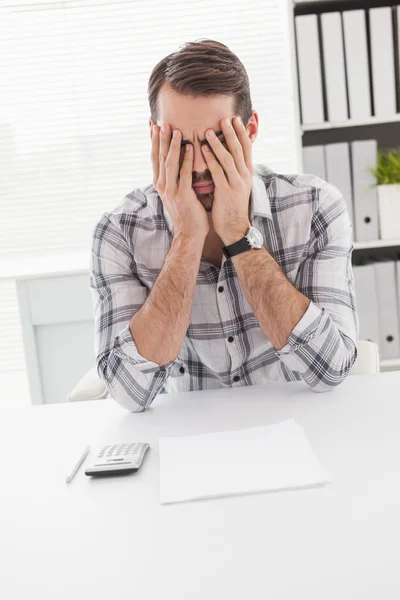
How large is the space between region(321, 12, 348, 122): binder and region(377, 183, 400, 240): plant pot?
0.94ft

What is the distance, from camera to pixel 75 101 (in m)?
2.67

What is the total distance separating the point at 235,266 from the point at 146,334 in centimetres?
24

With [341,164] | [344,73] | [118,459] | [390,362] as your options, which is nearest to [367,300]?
[390,362]

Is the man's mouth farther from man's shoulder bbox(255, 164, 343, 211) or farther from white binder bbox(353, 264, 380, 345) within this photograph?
white binder bbox(353, 264, 380, 345)

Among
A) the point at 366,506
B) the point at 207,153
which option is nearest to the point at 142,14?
the point at 207,153

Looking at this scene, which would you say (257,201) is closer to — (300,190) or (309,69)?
(300,190)

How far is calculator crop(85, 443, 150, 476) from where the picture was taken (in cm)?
90

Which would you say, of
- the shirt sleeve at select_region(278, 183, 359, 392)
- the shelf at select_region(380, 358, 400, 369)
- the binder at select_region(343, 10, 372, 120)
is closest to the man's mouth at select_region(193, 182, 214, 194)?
the shirt sleeve at select_region(278, 183, 359, 392)

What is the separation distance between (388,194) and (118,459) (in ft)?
5.24

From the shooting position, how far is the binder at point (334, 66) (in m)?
2.13

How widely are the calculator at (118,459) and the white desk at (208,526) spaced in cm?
1

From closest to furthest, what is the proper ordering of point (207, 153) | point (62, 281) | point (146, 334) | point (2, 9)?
point (146, 334)
point (207, 153)
point (62, 281)
point (2, 9)

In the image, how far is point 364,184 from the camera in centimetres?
221

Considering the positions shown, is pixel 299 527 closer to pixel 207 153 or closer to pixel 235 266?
pixel 235 266
